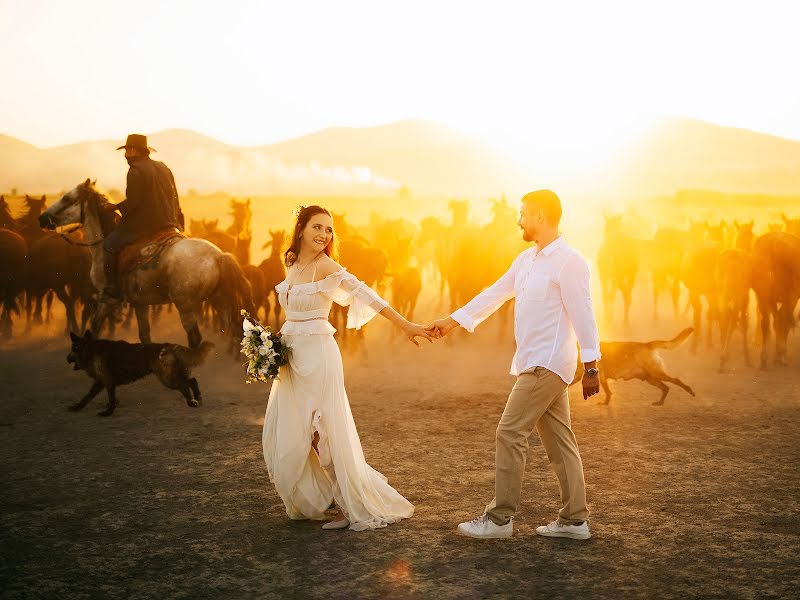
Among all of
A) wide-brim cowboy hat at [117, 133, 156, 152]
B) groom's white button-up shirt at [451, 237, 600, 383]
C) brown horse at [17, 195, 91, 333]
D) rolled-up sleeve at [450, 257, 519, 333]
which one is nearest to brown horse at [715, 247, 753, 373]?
wide-brim cowboy hat at [117, 133, 156, 152]

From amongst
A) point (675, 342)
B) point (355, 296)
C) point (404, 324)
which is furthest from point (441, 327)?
point (675, 342)

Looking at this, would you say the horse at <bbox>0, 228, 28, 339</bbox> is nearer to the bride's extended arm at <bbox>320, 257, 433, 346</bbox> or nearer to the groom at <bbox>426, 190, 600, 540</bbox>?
the bride's extended arm at <bbox>320, 257, 433, 346</bbox>

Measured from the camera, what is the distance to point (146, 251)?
12.6m

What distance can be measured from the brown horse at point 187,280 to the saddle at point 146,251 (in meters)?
0.07

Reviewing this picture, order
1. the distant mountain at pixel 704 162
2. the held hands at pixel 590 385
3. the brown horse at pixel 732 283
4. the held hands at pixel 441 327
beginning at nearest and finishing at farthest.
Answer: the held hands at pixel 590 385, the held hands at pixel 441 327, the brown horse at pixel 732 283, the distant mountain at pixel 704 162

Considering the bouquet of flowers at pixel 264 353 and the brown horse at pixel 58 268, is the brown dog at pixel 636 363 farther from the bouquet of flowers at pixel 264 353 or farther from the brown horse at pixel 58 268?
the brown horse at pixel 58 268

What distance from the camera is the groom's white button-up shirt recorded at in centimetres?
591

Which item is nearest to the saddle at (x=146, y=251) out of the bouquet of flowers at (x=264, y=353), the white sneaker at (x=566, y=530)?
the bouquet of flowers at (x=264, y=353)

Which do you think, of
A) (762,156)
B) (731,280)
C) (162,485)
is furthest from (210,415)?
(762,156)

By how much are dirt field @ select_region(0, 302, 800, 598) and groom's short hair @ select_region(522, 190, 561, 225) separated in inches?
84.9

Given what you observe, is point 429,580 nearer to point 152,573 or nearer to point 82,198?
point 152,573

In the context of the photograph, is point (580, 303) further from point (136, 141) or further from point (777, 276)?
point (777, 276)

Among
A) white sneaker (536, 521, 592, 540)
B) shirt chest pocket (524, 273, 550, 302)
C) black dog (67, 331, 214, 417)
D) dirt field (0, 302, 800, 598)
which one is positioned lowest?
dirt field (0, 302, 800, 598)

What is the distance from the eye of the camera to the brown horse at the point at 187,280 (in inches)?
493
